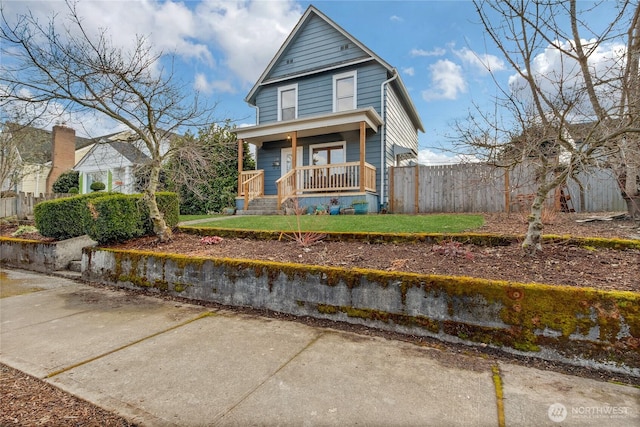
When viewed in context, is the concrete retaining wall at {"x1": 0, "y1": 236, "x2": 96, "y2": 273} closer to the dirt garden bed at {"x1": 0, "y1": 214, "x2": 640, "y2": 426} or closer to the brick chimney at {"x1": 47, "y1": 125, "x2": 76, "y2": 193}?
the dirt garden bed at {"x1": 0, "y1": 214, "x2": 640, "y2": 426}

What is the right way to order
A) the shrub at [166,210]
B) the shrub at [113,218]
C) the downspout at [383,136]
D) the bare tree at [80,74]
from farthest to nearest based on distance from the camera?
the downspout at [383,136], the shrub at [166,210], the shrub at [113,218], the bare tree at [80,74]

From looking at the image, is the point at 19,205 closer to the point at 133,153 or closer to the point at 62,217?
the point at 133,153

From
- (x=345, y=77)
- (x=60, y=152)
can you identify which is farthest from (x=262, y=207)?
(x=60, y=152)

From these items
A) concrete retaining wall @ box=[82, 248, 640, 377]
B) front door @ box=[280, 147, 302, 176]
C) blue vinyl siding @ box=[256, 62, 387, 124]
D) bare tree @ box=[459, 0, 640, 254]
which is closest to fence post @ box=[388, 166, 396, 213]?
blue vinyl siding @ box=[256, 62, 387, 124]

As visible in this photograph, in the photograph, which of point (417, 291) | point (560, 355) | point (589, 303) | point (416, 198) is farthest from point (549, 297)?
point (416, 198)

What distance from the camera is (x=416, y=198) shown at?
33.3ft

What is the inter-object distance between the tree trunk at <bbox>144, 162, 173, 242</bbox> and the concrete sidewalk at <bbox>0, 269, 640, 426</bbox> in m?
2.32

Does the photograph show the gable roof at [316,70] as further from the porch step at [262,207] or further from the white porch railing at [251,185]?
the porch step at [262,207]

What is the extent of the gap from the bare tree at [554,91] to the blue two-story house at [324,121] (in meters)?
6.39

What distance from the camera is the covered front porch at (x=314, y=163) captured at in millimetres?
10516

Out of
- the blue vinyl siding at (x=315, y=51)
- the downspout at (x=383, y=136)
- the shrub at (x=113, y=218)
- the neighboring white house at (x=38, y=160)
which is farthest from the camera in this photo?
the neighboring white house at (x=38, y=160)

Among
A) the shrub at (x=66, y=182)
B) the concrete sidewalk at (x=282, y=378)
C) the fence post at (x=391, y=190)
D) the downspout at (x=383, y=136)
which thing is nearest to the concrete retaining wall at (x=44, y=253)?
the concrete sidewalk at (x=282, y=378)

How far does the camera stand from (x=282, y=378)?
83.0 inches

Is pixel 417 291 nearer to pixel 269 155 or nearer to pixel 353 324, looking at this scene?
pixel 353 324
